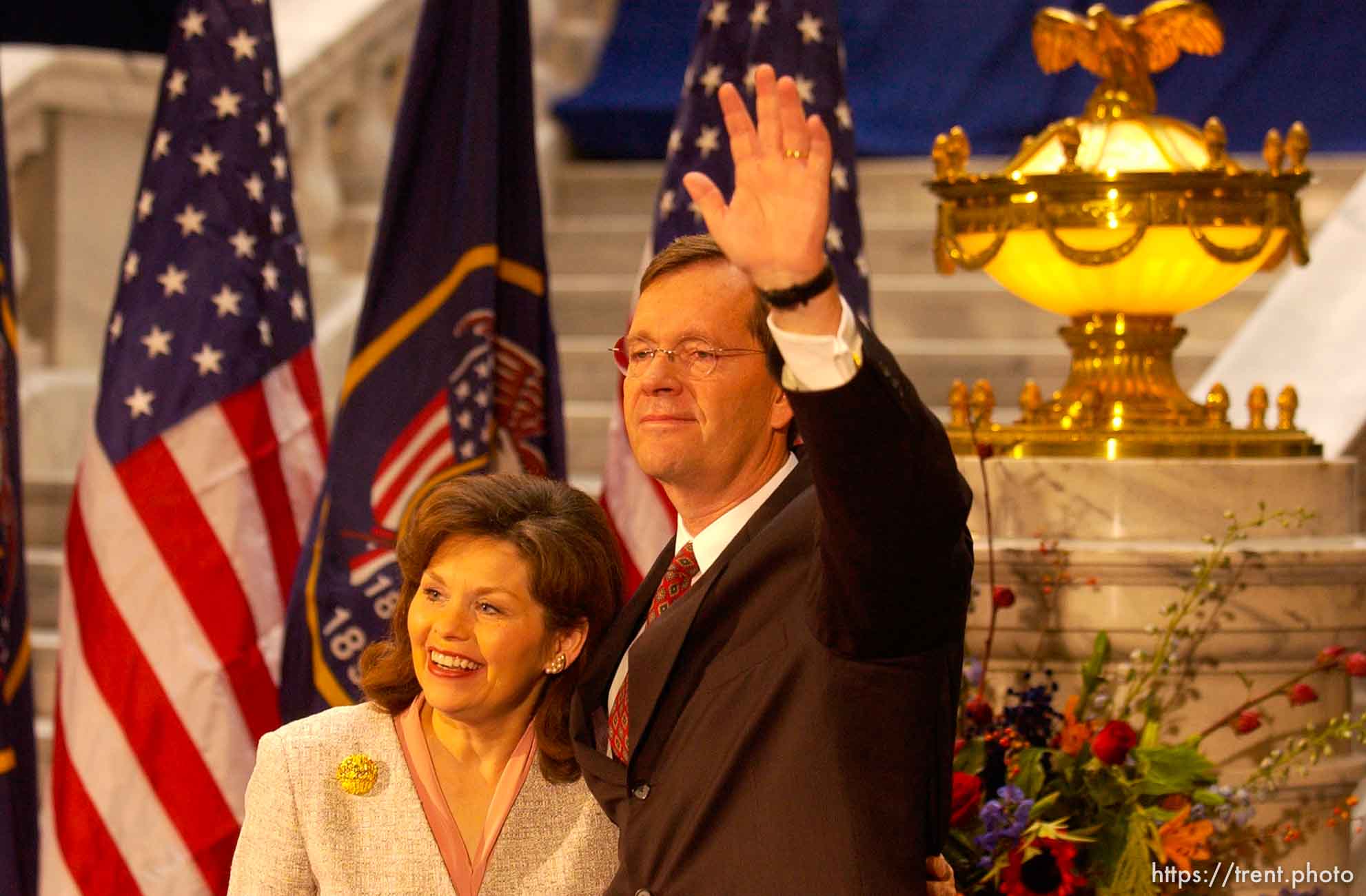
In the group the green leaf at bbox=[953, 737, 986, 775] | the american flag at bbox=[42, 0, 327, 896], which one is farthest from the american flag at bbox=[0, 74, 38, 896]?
the green leaf at bbox=[953, 737, 986, 775]

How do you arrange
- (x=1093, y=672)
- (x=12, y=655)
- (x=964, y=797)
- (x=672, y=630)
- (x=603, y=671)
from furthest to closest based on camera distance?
(x=12, y=655) → (x=1093, y=672) → (x=964, y=797) → (x=603, y=671) → (x=672, y=630)

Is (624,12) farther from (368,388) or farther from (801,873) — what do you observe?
(801,873)

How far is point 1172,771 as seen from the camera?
2.80 m

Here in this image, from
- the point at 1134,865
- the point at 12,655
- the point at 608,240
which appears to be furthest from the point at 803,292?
the point at 608,240

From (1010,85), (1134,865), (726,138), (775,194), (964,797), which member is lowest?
(1134,865)

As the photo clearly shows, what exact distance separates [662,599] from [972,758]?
2.58 feet

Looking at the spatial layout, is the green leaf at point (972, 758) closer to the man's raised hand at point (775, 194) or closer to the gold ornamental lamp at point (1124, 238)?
the gold ornamental lamp at point (1124, 238)

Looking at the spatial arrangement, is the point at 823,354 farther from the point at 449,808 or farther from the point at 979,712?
the point at 979,712

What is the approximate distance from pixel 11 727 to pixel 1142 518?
236cm

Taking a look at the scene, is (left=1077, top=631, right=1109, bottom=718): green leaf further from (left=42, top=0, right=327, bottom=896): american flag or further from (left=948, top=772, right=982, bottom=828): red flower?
(left=42, top=0, right=327, bottom=896): american flag

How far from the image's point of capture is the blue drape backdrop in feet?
24.0

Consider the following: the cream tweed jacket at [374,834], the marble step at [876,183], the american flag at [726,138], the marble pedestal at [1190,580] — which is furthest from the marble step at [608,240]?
the cream tweed jacket at [374,834]

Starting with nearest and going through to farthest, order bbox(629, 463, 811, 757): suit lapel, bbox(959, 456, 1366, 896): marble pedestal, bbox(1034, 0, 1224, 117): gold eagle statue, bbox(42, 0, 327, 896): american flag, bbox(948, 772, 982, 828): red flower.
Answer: bbox(629, 463, 811, 757): suit lapel → bbox(948, 772, 982, 828): red flower → bbox(959, 456, 1366, 896): marble pedestal → bbox(1034, 0, 1224, 117): gold eagle statue → bbox(42, 0, 327, 896): american flag

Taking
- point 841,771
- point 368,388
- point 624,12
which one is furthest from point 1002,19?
point 841,771
